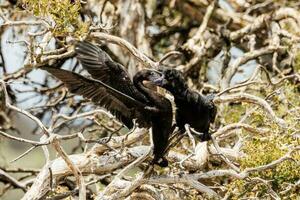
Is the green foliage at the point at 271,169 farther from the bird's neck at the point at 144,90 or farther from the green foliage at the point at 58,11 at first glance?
the green foliage at the point at 58,11

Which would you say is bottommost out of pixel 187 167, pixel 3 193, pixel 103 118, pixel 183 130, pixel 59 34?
pixel 3 193

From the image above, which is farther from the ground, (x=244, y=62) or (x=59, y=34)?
(x=59, y=34)

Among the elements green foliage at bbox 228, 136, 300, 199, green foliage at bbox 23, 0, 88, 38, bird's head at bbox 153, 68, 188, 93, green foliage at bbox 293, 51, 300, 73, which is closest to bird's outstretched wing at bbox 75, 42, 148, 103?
bird's head at bbox 153, 68, 188, 93

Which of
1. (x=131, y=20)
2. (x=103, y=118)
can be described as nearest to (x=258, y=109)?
(x=103, y=118)

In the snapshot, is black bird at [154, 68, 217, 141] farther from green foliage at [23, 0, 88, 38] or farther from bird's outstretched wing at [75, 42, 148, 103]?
green foliage at [23, 0, 88, 38]

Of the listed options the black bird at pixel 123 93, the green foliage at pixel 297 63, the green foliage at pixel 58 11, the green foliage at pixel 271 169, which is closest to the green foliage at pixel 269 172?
the green foliage at pixel 271 169

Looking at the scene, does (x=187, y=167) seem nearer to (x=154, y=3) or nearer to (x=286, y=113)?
(x=286, y=113)

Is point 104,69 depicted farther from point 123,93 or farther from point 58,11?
point 58,11
